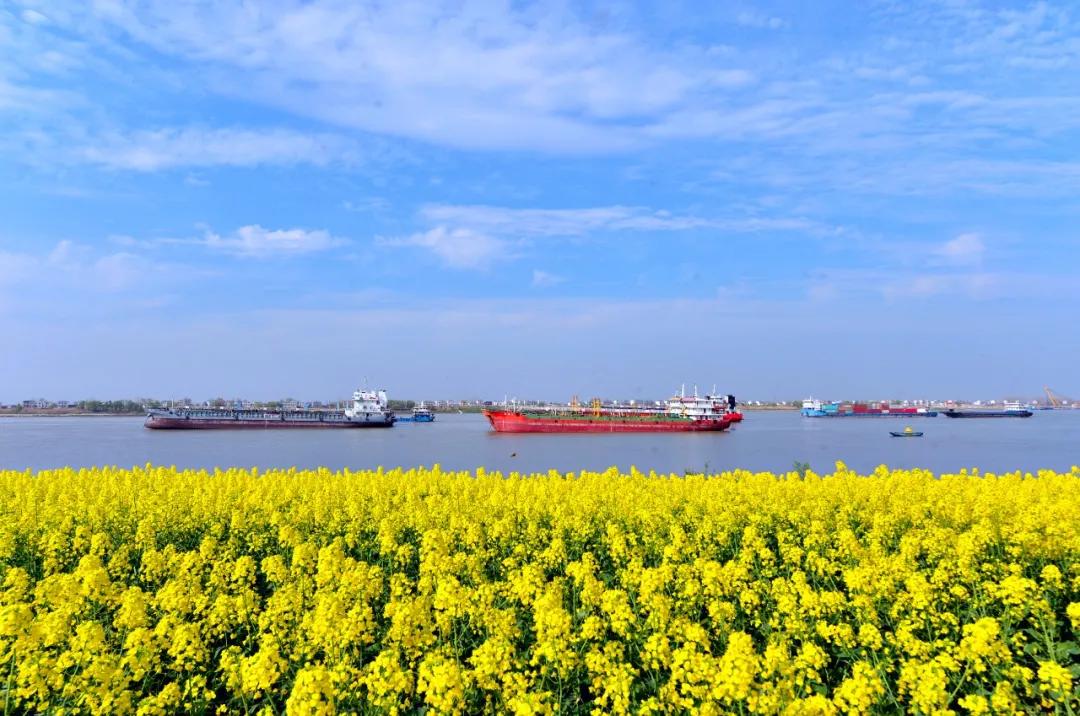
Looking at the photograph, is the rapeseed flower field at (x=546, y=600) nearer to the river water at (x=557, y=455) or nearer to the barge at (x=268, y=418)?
the river water at (x=557, y=455)

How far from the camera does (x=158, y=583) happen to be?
8633 mm

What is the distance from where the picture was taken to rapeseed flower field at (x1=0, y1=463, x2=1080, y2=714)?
500 centimetres

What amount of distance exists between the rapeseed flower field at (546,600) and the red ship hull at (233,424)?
112 meters

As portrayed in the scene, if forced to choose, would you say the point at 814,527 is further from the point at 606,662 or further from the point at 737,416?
the point at 737,416

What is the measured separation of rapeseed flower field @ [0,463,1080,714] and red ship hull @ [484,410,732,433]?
9490 cm

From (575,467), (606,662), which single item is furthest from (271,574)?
(575,467)

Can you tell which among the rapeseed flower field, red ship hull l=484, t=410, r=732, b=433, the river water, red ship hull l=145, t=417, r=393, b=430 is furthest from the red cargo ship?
the rapeseed flower field

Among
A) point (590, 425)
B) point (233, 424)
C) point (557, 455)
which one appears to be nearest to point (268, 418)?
point (233, 424)

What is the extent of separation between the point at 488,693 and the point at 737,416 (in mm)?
122749

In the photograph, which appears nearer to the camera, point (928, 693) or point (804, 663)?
point (928, 693)

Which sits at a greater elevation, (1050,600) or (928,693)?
(928,693)

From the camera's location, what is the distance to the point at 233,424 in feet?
385

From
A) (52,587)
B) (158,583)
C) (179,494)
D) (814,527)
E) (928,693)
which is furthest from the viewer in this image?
(179,494)

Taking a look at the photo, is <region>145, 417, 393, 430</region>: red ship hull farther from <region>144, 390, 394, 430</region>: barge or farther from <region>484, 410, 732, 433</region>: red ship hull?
<region>484, 410, 732, 433</region>: red ship hull
